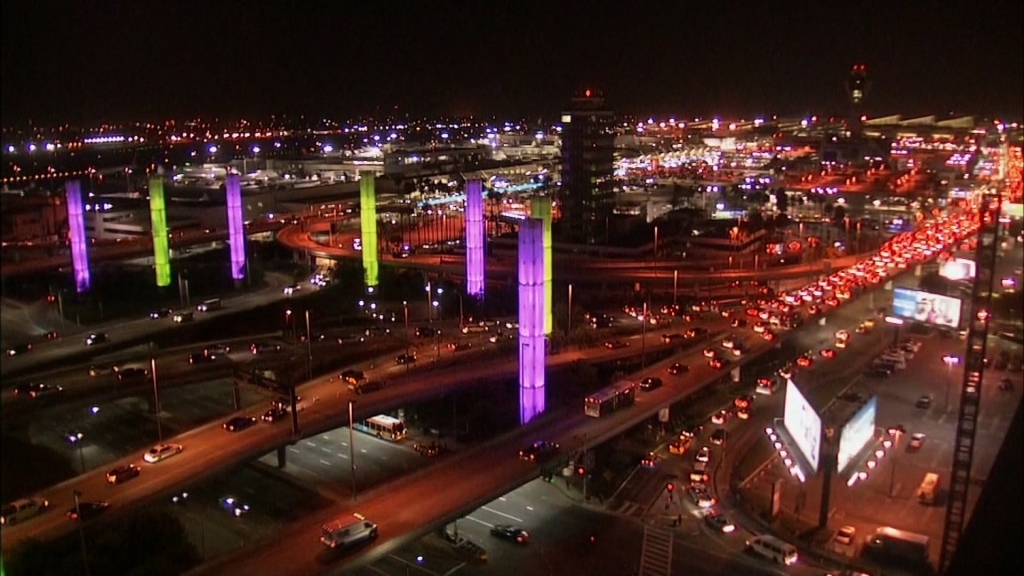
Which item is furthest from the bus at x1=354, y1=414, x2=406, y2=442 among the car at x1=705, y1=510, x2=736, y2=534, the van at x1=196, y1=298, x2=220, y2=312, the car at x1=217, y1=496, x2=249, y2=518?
the van at x1=196, y1=298, x2=220, y2=312

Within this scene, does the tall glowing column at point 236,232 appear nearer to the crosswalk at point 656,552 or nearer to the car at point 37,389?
the car at point 37,389

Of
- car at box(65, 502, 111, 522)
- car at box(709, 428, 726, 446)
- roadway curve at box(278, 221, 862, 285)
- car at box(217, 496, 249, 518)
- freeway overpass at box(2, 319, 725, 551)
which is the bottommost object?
car at box(217, 496, 249, 518)

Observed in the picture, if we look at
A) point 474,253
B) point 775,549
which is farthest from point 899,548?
point 474,253

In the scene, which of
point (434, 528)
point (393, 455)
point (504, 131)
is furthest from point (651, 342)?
point (504, 131)

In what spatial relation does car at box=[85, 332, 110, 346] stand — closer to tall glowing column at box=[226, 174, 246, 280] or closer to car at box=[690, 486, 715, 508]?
tall glowing column at box=[226, 174, 246, 280]

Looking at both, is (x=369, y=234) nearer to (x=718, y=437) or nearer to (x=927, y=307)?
(x=718, y=437)

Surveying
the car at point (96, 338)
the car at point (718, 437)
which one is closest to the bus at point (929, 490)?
the car at point (718, 437)

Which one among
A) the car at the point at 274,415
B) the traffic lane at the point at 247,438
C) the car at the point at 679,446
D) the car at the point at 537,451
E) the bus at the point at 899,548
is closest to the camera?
the bus at the point at 899,548
